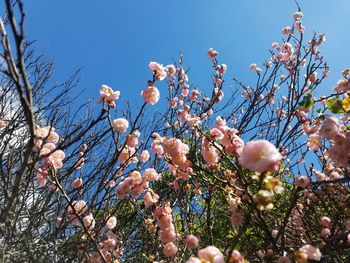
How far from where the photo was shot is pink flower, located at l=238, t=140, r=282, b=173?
4.92 feet

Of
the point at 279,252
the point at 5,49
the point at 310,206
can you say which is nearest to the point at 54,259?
the point at 279,252

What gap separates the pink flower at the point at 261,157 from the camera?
4.92ft

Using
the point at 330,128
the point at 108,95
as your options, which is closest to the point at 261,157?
the point at 330,128

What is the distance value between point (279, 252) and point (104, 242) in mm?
1366

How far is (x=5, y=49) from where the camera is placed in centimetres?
143

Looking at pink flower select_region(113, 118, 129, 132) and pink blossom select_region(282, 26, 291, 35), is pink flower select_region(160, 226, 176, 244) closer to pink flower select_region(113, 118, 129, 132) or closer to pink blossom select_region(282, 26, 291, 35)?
pink flower select_region(113, 118, 129, 132)

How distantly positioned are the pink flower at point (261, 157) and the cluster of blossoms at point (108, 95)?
1373mm

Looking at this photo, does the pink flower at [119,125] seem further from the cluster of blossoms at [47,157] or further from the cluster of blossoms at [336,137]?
the cluster of blossoms at [336,137]

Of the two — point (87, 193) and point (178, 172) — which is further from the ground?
point (87, 193)

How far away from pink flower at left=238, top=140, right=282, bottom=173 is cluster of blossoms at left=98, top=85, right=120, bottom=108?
1.37 m

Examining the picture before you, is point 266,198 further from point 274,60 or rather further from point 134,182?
point 274,60

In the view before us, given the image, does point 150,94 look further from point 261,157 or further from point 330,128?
point 261,157

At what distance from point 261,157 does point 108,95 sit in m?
1.51

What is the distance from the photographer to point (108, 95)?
2754 mm
